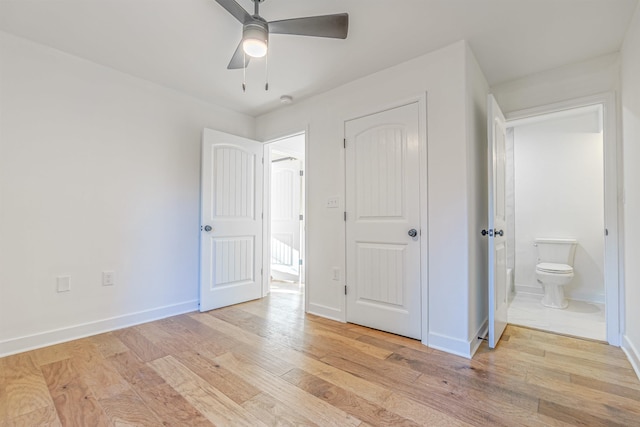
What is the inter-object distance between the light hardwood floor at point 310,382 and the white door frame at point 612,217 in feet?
0.86

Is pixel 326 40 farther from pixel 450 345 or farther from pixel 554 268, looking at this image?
pixel 554 268

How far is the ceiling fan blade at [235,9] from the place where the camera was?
4.88ft

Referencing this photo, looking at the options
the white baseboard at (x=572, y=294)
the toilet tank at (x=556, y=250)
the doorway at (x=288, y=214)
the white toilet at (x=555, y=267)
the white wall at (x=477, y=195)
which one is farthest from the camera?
the doorway at (x=288, y=214)

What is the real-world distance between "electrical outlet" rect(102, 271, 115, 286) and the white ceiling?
182cm

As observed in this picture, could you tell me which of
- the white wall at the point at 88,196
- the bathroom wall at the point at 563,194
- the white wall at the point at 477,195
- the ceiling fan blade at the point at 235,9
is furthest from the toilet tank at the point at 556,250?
the white wall at the point at 88,196

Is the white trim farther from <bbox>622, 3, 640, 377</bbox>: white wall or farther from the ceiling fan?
the ceiling fan

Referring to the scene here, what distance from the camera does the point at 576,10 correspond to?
1840mm

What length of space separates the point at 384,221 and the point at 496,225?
870mm

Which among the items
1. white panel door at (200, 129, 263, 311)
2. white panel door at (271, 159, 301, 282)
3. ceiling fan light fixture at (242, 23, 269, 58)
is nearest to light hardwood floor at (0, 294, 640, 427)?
white panel door at (200, 129, 263, 311)

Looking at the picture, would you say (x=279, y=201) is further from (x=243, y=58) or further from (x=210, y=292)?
(x=243, y=58)

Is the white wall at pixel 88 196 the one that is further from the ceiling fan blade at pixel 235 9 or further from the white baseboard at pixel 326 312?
the ceiling fan blade at pixel 235 9

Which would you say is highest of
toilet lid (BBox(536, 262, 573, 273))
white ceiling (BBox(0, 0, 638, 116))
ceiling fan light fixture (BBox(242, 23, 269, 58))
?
white ceiling (BBox(0, 0, 638, 116))

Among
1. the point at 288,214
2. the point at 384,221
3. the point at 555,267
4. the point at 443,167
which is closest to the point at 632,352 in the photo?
the point at 555,267

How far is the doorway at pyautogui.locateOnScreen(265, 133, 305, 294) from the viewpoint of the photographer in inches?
181
